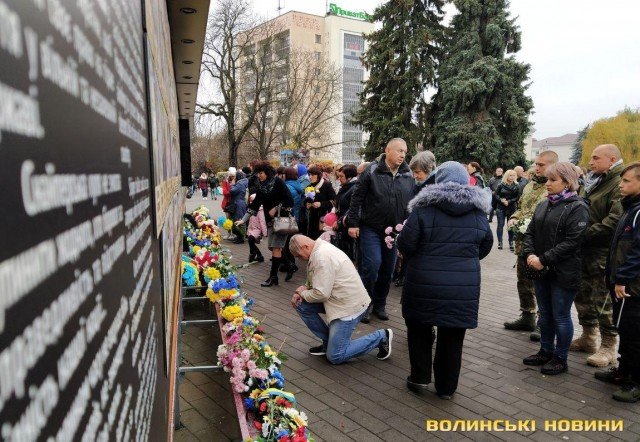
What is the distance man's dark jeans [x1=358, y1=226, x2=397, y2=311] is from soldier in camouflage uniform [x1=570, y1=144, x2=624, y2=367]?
1986mm

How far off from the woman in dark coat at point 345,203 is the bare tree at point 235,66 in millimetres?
22458

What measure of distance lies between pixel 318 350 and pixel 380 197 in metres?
1.79

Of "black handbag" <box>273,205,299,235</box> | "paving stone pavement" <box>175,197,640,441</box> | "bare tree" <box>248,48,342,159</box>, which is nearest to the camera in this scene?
"paving stone pavement" <box>175,197,640,441</box>

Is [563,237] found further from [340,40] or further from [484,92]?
[340,40]

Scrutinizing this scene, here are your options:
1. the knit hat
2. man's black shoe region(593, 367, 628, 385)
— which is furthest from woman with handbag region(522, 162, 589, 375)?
the knit hat

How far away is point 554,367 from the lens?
4.07 m

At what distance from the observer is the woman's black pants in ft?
11.6

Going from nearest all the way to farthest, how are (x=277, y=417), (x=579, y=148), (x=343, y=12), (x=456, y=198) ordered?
1. (x=277, y=417)
2. (x=456, y=198)
3. (x=579, y=148)
4. (x=343, y=12)

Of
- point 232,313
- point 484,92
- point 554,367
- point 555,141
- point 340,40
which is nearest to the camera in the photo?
point 554,367

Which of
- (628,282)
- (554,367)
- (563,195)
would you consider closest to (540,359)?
(554,367)

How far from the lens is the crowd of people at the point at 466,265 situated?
3.42 meters

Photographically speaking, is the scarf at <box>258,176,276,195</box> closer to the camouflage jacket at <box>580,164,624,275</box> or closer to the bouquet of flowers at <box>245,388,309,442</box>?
the camouflage jacket at <box>580,164,624,275</box>

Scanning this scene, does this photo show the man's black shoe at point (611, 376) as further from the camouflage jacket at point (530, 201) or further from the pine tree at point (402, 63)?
the pine tree at point (402, 63)

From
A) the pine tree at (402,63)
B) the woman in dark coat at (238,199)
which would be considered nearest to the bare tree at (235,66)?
the pine tree at (402,63)
